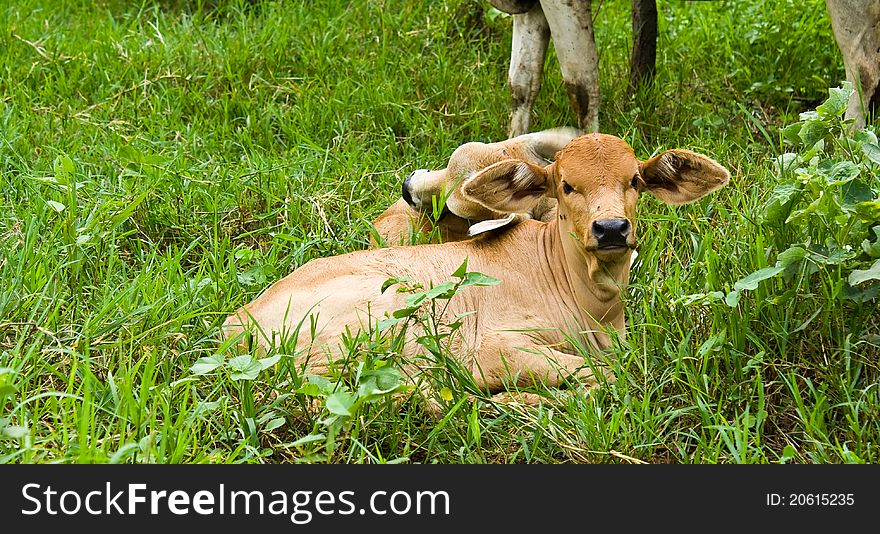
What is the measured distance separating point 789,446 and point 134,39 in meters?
5.76

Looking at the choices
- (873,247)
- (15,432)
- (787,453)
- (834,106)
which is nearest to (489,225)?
(834,106)

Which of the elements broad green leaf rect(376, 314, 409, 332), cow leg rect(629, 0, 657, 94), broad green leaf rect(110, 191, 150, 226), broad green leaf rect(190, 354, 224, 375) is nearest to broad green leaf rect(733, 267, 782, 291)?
broad green leaf rect(376, 314, 409, 332)

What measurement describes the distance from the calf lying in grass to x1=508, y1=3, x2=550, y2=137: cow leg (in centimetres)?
173

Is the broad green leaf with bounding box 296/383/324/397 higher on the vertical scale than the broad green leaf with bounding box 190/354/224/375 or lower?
lower

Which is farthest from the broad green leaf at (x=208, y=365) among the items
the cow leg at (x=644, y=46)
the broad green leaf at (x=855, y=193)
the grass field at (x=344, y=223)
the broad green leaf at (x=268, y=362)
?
the cow leg at (x=644, y=46)

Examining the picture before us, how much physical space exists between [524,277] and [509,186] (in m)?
0.38

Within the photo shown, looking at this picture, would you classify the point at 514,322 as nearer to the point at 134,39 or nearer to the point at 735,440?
the point at 735,440

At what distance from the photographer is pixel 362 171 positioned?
6.32 metres

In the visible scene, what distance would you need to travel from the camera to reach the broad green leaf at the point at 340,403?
139 inches

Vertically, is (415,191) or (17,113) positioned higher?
(17,113)

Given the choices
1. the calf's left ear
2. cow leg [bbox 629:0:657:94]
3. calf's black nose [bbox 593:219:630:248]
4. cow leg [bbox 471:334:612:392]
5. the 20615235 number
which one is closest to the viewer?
the 20615235 number

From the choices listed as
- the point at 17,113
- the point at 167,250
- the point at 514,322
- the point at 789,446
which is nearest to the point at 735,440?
the point at 789,446

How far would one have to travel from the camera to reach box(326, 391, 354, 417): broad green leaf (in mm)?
3525

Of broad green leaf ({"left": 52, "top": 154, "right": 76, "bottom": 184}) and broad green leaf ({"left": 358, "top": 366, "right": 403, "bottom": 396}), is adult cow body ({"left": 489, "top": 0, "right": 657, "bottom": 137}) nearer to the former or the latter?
broad green leaf ({"left": 52, "top": 154, "right": 76, "bottom": 184})
